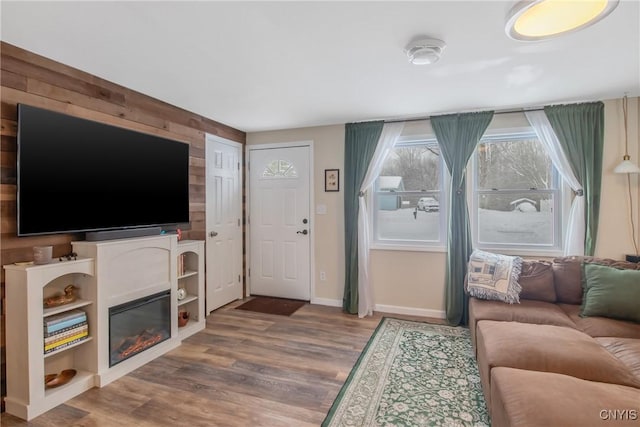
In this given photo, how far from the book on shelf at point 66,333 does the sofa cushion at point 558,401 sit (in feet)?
8.66

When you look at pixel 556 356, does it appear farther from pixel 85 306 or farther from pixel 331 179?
pixel 85 306

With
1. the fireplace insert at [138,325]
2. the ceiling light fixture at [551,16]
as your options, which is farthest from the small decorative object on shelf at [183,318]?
the ceiling light fixture at [551,16]

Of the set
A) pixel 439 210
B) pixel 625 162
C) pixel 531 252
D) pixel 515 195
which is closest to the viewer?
pixel 625 162

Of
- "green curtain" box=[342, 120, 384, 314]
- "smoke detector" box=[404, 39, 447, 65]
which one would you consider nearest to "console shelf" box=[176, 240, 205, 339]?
"green curtain" box=[342, 120, 384, 314]

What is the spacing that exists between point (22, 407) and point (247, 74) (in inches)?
104

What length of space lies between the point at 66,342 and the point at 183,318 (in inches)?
46.4

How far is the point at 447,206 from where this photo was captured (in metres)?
3.70

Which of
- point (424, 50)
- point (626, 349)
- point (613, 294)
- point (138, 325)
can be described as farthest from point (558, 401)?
point (138, 325)

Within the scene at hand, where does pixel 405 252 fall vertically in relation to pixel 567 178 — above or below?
below

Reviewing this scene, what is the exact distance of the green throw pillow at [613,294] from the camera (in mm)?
2352

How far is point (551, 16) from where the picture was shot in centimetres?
142

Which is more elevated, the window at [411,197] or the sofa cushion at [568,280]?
the window at [411,197]

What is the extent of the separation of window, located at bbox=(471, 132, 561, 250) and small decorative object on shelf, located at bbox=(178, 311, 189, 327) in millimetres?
3170

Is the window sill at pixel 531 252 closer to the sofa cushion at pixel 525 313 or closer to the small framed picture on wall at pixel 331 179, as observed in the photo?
the sofa cushion at pixel 525 313
